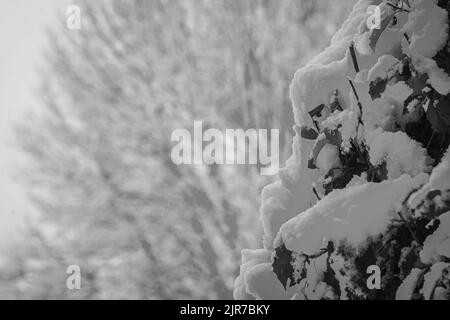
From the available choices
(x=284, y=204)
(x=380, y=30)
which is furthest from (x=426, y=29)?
(x=284, y=204)

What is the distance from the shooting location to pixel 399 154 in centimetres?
181

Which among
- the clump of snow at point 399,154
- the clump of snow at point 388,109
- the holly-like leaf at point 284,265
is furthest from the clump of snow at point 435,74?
the holly-like leaf at point 284,265

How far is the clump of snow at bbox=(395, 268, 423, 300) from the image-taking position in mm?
1615

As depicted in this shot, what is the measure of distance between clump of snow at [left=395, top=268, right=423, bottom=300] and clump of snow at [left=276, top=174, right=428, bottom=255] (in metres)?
0.22

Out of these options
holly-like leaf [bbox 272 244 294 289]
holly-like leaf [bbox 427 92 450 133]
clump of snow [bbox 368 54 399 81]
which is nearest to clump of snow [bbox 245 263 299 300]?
holly-like leaf [bbox 272 244 294 289]

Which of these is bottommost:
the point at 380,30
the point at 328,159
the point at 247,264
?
the point at 247,264

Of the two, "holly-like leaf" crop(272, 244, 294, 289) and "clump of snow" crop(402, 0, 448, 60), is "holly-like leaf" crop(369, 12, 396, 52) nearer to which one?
"clump of snow" crop(402, 0, 448, 60)

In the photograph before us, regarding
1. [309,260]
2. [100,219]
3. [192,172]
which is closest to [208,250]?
[192,172]

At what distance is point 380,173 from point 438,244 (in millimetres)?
420

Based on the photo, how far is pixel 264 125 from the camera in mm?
7730

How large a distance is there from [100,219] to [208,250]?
8.12 ft

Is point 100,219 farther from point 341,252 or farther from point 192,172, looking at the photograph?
point 341,252

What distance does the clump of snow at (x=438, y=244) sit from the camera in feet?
5.29

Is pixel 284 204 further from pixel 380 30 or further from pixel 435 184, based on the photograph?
pixel 380 30
